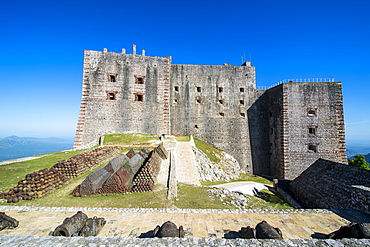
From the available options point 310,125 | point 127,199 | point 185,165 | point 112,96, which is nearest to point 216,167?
point 185,165

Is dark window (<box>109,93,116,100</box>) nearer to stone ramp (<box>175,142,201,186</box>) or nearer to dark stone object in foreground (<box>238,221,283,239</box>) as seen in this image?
stone ramp (<box>175,142,201,186</box>)

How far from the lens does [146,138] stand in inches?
904

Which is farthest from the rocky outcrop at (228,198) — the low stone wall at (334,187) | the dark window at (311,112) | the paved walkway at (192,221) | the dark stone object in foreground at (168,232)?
the dark window at (311,112)

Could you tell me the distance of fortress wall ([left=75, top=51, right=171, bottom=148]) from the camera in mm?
24203

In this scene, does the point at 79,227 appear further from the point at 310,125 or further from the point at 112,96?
the point at 310,125

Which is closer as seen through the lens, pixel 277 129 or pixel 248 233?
pixel 248 233

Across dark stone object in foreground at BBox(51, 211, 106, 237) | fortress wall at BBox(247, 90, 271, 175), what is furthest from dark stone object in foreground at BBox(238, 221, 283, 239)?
fortress wall at BBox(247, 90, 271, 175)

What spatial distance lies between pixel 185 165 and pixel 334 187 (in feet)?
33.1

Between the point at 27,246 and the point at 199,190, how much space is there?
920cm

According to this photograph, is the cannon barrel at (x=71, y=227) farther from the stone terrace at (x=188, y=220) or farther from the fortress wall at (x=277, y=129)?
the fortress wall at (x=277, y=129)

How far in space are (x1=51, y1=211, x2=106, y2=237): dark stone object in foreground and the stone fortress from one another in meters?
18.3

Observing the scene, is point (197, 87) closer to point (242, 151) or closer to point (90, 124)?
point (242, 151)

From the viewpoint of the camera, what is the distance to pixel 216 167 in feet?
72.6

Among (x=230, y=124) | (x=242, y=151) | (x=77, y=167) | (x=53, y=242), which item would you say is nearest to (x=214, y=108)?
(x=230, y=124)
